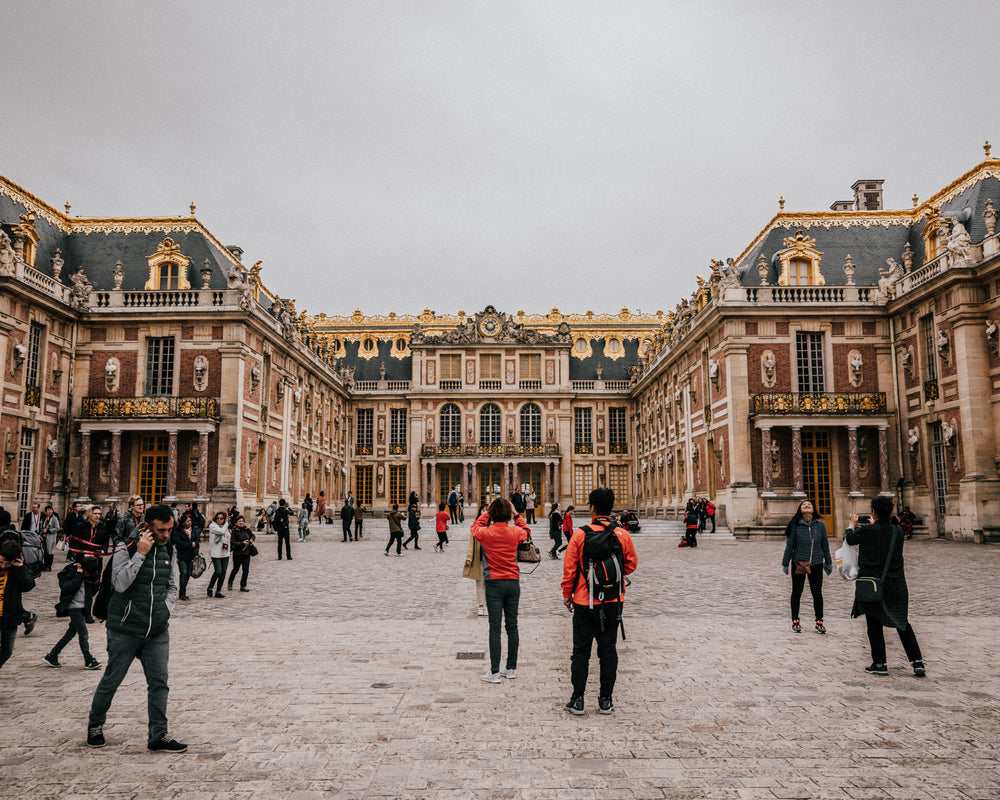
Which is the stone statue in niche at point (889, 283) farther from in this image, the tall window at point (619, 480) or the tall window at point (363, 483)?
the tall window at point (363, 483)

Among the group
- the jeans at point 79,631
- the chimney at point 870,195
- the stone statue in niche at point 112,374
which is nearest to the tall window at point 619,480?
the chimney at point 870,195

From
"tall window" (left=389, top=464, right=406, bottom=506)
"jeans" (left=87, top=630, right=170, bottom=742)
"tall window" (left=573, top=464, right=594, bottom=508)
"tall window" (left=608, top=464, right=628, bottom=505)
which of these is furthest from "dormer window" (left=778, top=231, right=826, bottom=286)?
"jeans" (left=87, top=630, right=170, bottom=742)

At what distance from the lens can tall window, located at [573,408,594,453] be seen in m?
50.3

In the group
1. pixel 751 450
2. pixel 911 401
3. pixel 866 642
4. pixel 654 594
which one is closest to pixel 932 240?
pixel 911 401

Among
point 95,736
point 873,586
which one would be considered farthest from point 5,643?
point 873,586

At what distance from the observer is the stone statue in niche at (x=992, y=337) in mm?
23766

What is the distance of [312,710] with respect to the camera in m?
6.07

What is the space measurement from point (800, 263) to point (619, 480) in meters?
22.9

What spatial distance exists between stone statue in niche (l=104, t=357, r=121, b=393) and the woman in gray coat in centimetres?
2613

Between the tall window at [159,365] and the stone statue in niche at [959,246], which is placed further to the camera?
the tall window at [159,365]

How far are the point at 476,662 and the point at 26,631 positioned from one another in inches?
216

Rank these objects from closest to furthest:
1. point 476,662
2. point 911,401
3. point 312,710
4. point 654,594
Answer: point 312,710 < point 476,662 < point 654,594 < point 911,401

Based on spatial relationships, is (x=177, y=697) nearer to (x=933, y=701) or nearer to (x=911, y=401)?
(x=933, y=701)

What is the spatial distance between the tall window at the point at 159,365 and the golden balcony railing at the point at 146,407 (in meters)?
0.73
